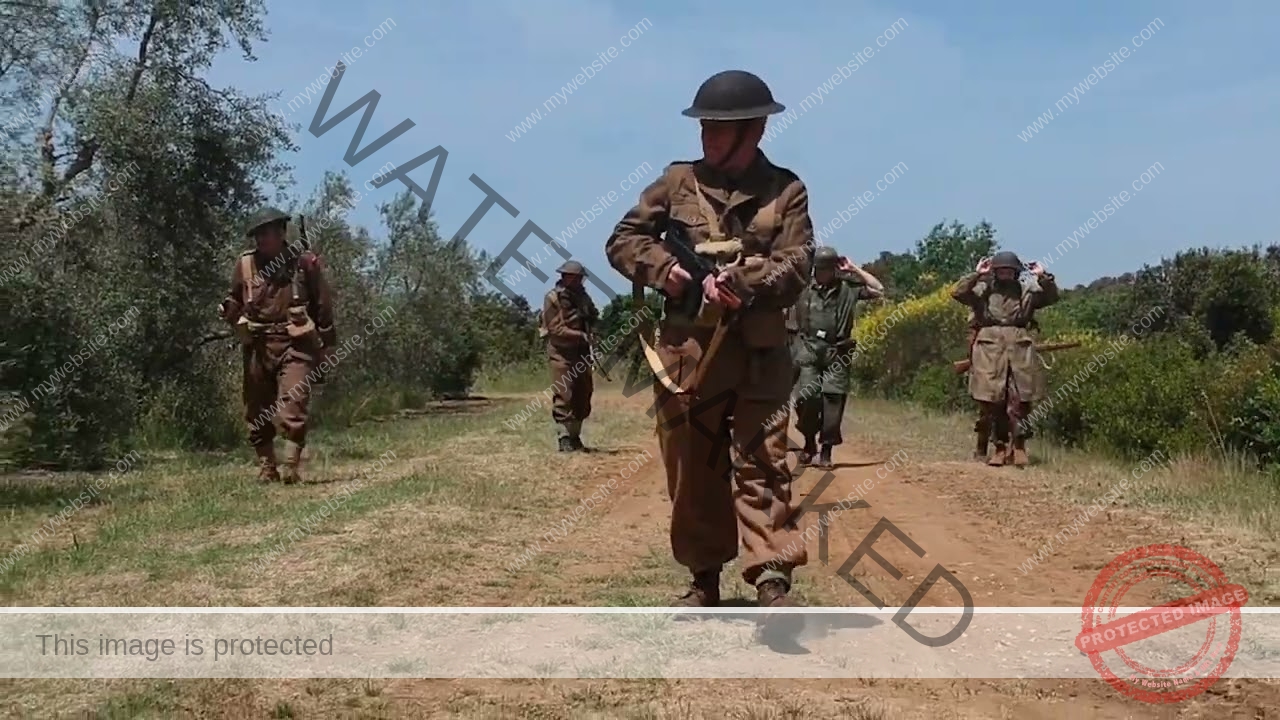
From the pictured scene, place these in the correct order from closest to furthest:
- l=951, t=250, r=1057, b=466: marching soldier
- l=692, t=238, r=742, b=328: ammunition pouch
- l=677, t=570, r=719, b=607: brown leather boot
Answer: l=692, t=238, r=742, b=328: ammunition pouch, l=677, t=570, r=719, b=607: brown leather boot, l=951, t=250, r=1057, b=466: marching soldier

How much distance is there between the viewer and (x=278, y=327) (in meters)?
10.0

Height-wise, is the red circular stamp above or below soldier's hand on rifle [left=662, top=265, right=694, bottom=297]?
below

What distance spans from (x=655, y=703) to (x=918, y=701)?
0.89 meters

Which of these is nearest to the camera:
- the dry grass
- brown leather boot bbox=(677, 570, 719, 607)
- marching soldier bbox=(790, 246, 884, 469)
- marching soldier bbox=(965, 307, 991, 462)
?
the dry grass

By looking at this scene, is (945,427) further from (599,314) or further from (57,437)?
(57,437)

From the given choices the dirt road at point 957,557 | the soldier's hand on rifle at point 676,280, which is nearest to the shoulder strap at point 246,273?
the dirt road at point 957,557

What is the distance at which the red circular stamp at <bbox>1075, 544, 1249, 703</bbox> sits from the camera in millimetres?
4336

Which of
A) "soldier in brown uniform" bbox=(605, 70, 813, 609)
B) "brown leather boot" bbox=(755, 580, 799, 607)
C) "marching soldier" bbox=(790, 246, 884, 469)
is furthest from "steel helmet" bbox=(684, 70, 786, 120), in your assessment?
"marching soldier" bbox=(790, 246, 884, 469)

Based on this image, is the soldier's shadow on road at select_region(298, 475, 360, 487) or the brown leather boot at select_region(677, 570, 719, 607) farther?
the soldier's shadow on road at select_region(298, 475, 360, 487)

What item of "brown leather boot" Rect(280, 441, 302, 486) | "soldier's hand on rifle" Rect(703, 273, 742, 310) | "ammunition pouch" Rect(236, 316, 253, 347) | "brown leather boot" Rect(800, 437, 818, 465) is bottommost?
"brown leather boot" Rect(280, 441, 302, 486)

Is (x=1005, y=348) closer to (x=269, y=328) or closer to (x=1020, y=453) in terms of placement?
(x=1020, y=453)

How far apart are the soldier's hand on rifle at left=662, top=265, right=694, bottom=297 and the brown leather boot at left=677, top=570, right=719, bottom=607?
1.29 meters

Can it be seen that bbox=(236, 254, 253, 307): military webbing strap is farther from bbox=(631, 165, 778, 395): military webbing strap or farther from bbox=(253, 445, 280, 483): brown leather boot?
bbox=(631, 165, 778, 395): military webbing strap

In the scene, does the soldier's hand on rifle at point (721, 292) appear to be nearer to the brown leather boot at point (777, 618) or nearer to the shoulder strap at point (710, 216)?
the shoulder strap at point (710, 216)
